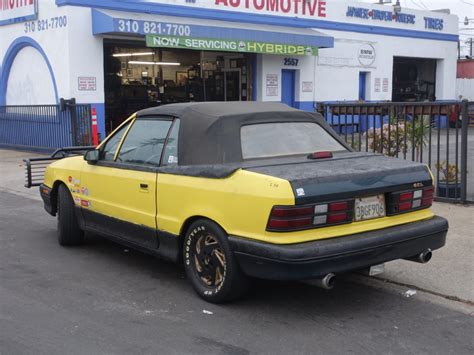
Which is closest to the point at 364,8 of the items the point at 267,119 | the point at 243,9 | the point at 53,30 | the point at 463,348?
the point at 243,9

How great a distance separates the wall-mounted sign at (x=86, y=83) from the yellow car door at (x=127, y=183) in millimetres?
11181

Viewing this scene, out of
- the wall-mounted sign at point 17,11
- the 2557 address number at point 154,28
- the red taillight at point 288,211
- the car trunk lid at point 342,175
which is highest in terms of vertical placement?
the wall-mounted sign at point 17,11

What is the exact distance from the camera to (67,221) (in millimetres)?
6801

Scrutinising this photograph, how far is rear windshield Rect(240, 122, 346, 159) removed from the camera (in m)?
5.25

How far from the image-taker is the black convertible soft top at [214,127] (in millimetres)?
5109

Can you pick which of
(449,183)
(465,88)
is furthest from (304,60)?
(449,183)

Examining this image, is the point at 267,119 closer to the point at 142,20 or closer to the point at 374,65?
the point at 142,20

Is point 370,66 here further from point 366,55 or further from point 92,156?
point 92,156

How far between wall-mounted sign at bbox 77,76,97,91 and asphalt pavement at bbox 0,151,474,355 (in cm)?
1105

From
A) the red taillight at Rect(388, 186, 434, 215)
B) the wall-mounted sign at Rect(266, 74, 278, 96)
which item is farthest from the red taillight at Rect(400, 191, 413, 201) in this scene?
the wall-mounted sign at Rect(266, 74, 278, 96)

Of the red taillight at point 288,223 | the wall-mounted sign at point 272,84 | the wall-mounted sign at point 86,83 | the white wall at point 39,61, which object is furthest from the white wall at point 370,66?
the red taillight at point 288,223

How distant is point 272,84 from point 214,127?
57.5 ft

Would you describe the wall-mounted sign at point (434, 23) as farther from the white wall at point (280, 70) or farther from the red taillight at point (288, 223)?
the red taillight at point (288, 223)

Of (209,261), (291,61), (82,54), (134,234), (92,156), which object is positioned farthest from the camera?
(291,61)
